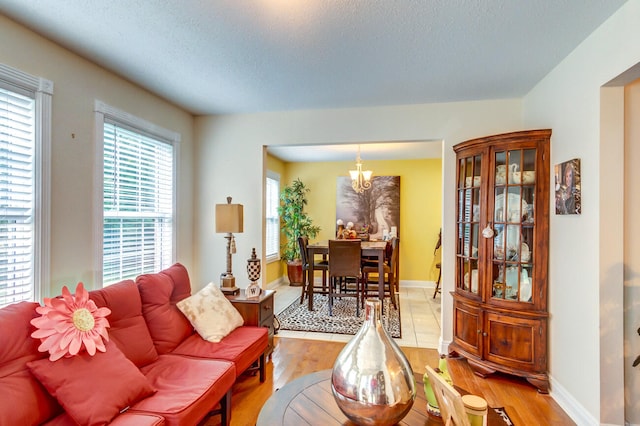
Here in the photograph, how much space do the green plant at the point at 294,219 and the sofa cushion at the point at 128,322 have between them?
404 cm

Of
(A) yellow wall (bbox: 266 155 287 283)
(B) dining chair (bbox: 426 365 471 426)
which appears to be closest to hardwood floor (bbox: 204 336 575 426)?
(B) dining chair (bbox: 426 365 471 426)

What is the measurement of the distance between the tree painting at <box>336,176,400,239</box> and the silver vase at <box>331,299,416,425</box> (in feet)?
16.7

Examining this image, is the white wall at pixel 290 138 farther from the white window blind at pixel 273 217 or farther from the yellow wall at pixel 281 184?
the white window blind at pixel 273 217

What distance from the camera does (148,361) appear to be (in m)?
2.08

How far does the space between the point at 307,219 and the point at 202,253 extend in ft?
8.97

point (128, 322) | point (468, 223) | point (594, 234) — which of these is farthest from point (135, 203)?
point (594, 234)

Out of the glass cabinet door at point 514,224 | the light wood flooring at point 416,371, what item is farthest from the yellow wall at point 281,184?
the glass cabinet door at point 514,224

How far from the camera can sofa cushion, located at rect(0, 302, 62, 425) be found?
1375 mm

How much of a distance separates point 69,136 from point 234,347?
1.96 meters

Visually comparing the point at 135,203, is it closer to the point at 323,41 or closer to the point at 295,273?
the point at 323,41

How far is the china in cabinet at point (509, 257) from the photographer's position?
262cm

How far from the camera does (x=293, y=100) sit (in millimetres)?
3332

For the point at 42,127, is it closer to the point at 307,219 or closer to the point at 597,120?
the point at 597,120

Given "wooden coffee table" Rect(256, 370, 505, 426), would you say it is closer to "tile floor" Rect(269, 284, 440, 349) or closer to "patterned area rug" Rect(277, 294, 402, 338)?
"tile floor" Rect(269, 284, 440, 349)
